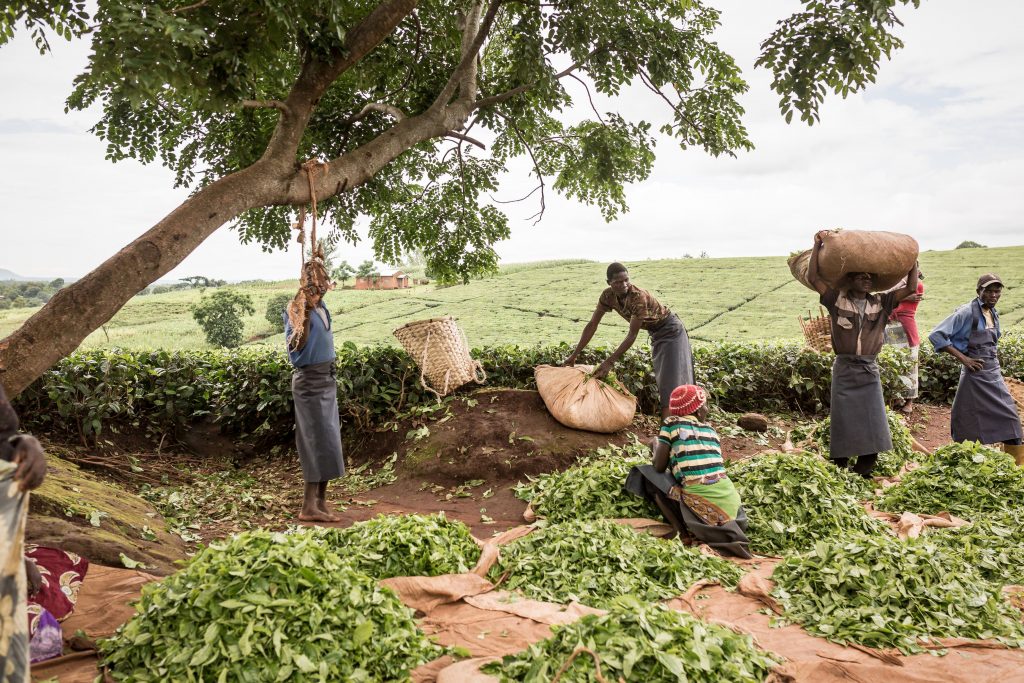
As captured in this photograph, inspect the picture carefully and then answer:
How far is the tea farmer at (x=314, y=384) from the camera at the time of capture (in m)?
4.78

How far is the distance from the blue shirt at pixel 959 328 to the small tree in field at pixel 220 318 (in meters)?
16.8

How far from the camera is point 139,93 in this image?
3.56 m

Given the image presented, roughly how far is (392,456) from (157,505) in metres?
1.95

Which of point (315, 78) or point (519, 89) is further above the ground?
point (519, 89)

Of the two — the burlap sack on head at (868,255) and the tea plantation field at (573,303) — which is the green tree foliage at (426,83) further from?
the tea plantation field at (573,303)

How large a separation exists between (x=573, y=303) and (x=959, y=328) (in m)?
15.5

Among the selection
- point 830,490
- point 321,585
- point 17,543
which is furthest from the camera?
point 830,490

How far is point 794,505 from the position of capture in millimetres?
4332

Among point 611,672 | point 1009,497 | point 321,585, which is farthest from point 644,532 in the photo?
point 1009,497

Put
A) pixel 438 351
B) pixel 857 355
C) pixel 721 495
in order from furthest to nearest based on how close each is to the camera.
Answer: pixel 438 351
pixel 857 355
pixel 721 495

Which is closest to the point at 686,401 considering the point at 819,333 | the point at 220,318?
the point at 819,333

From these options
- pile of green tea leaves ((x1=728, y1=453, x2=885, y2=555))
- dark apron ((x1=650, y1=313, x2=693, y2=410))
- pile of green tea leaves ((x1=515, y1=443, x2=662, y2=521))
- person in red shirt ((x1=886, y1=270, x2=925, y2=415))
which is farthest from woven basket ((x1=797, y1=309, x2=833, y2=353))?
pile of green tea leaves ((x1=515, y1=443, x2=662, y2=521))

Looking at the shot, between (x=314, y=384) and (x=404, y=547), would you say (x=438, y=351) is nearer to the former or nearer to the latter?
(x=314, y=384)

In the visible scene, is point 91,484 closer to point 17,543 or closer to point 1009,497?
point 17,543
